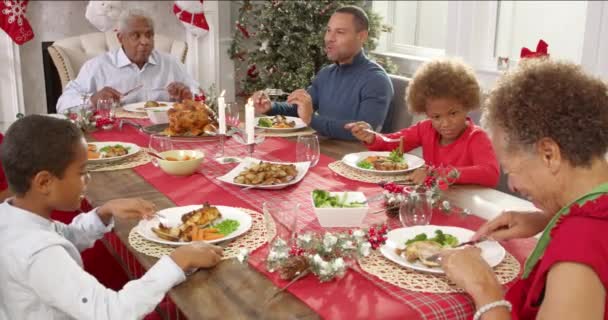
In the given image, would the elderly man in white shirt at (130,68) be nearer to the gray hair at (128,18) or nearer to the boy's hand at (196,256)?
the gray hair at (128,18)

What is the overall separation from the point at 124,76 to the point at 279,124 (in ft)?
4.50

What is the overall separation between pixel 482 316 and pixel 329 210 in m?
0.48

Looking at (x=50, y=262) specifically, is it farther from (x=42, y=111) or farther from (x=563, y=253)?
(x=42, y=111)

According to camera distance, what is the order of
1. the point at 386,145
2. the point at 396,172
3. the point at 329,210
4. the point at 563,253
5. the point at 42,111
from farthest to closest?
the point at 42,111 < the point at 386,145 < the point at 396,172 < the point at 329,210 < the point at 563,253

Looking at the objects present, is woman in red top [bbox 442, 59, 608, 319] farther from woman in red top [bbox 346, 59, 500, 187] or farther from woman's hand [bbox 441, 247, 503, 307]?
woman in red top [bbox 346, 59, 500, 187]

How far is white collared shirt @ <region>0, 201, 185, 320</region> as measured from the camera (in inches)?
46.0

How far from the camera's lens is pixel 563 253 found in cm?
98

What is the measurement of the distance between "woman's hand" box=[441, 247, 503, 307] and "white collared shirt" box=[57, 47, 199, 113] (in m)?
2.56

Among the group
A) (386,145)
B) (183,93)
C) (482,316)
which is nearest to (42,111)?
(183,93)

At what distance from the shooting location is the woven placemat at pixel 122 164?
2065 millimetres

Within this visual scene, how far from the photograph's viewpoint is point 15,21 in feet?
15.3

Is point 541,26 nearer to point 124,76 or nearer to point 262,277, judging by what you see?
point 124,76

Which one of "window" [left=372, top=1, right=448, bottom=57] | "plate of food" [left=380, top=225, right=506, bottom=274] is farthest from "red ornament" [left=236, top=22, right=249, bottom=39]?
"plate of food" [left=380, top=225, right=506, bottom=274]

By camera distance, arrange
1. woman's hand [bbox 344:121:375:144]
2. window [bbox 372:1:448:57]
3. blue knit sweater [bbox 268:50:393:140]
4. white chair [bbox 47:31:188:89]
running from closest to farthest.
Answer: woman's hand [bbox 344:121:375:144], blue knit sweater [bbox 268:50:393:140], white chair [bbox 47:31:188:89], window [bbox 372:1:448:57]
